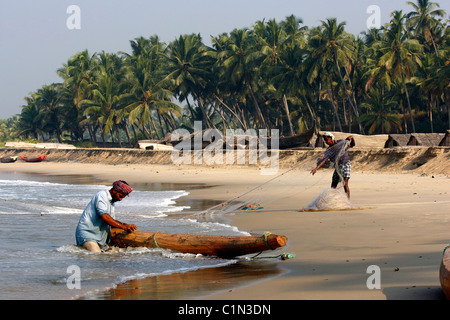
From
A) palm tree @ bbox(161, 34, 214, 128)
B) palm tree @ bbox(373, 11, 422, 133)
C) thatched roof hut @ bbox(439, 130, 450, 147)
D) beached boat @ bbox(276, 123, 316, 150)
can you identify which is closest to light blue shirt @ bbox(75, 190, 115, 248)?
thatched roof hut @ bbox(439, 130, 450, 147)

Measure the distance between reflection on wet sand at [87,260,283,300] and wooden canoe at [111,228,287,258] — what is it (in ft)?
0.73

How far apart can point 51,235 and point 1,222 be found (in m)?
2.44

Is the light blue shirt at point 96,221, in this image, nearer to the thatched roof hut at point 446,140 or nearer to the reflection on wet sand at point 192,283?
the reflection on wet sand at point 192,283

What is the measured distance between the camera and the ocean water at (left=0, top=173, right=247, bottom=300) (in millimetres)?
6039

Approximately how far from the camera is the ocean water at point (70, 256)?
6.04 m

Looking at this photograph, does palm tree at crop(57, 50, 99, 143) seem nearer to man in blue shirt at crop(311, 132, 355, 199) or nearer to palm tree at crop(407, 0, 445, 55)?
palm tree at crop(407, 0, 445, 55)

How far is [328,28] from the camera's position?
142ft

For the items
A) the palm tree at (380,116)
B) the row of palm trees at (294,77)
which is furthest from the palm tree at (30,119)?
→ the palm tree at (380,116)

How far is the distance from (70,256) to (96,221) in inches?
23.9

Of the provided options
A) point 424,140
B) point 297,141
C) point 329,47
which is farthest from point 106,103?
point 424,140

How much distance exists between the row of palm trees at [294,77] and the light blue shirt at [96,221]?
33605 millimetres

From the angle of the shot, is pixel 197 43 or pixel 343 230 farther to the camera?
pixel 197 43

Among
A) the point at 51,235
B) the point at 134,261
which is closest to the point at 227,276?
the point at 134,261

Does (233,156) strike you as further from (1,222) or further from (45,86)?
(45,86)
